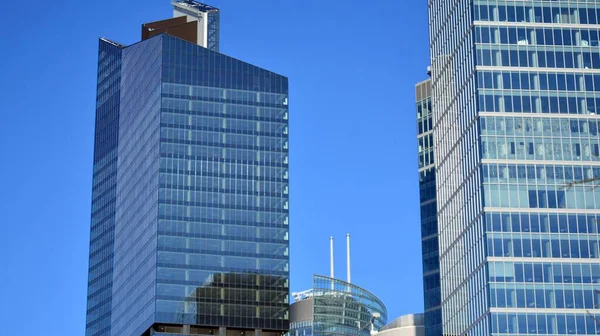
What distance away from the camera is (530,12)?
508 ft

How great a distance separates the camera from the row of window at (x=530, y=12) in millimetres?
154500

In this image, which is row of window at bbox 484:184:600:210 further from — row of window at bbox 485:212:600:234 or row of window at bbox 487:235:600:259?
row of window at bbox 487:235:600:259

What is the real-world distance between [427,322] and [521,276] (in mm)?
40740

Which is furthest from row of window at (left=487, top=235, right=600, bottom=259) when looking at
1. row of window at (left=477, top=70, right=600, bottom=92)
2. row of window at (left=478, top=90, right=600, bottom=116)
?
row of window at (left=477, top=70, right=600, bottom=92)

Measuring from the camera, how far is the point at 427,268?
18712 centimetres

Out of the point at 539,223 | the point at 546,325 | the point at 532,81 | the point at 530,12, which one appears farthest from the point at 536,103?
the point at 546,325

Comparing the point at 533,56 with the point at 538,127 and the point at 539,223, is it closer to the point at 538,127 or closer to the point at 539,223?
the point at 538,127

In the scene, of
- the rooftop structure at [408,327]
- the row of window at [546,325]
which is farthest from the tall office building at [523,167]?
the rooftop structure at [408,327]

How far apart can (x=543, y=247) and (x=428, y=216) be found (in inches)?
1714

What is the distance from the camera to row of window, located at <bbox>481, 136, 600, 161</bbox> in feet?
491

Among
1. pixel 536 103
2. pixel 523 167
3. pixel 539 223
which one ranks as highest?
pixel 536 103

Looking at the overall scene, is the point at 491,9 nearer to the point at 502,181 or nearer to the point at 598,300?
the point at 502,181

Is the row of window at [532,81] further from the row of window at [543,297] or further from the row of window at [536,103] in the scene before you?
the row of window at [543,297]

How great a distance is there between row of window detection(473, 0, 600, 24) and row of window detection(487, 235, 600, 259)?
75.0ft
